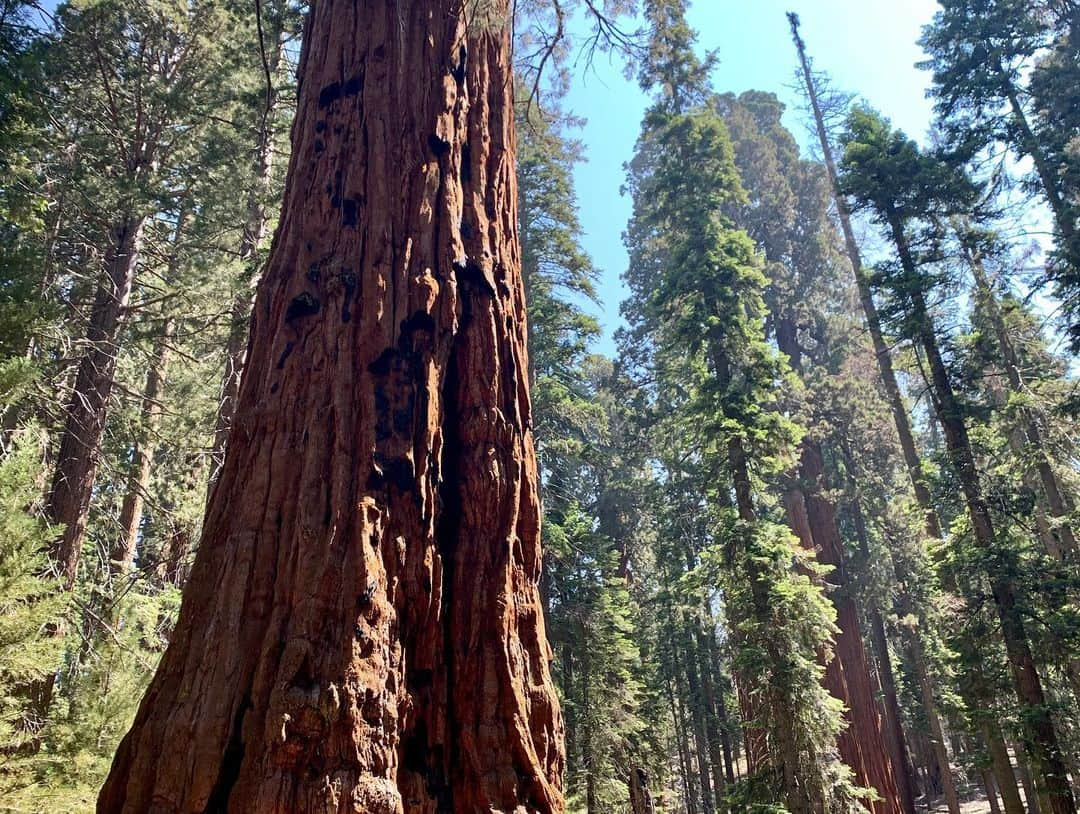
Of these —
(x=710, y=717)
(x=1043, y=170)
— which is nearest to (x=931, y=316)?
(x=1043, y=170)

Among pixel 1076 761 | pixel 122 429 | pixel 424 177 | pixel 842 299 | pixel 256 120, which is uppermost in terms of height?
pixel 842 299

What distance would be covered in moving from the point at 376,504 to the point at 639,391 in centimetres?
1690

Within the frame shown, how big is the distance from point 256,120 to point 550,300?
808 cm

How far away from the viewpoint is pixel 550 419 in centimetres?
1620

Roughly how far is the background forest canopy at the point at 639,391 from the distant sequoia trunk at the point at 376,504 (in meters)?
0.59

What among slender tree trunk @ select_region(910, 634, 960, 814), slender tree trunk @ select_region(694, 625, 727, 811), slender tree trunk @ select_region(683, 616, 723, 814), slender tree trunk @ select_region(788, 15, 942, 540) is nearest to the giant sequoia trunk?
slender tree trunk @ select_region(788, 15, 942, 540)

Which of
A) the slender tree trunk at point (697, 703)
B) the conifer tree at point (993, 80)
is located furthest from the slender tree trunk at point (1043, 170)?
the slender tree trunk at point (697, 703)

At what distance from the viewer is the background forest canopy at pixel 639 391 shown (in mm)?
8234

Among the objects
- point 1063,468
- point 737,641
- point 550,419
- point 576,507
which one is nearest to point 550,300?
point 550,419

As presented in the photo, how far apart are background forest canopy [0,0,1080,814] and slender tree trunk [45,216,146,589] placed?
52 millimetres

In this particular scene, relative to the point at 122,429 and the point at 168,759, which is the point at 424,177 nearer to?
the point at 168,759

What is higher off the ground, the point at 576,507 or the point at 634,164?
the point at 634,164

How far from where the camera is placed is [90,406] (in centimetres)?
980

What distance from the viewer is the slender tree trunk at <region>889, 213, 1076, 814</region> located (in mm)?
9430
